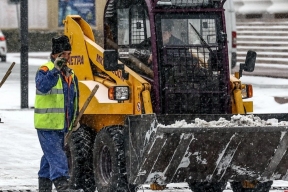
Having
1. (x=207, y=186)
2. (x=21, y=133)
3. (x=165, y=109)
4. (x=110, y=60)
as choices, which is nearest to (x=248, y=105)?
(x=207, y=186)

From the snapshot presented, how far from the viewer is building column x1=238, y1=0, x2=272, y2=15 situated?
1206 inches

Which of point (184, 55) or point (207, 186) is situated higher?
point (184, 55)

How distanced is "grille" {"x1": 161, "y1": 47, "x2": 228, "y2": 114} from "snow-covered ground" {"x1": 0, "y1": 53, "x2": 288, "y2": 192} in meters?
1.29

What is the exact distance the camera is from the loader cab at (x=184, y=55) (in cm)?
1005

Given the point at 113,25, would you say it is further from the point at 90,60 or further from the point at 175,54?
the point at 175,54

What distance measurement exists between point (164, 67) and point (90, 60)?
1.31 metres

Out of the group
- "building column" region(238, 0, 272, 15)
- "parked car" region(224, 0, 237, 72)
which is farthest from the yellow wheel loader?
"building column" region(238, 0, 272, 15)

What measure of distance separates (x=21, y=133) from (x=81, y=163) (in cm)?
479

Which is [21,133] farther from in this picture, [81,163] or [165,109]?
[165,109]

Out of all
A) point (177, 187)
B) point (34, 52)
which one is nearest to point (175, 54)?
point (177, 187)

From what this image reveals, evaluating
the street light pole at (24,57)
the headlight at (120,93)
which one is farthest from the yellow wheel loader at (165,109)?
the street light pole at (24,57)

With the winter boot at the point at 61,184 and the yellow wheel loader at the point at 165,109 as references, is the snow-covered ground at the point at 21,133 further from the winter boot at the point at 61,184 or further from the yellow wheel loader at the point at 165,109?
the winter boot at the point at 61,184

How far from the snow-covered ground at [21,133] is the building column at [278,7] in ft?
16.0

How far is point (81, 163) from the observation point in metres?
10.5
